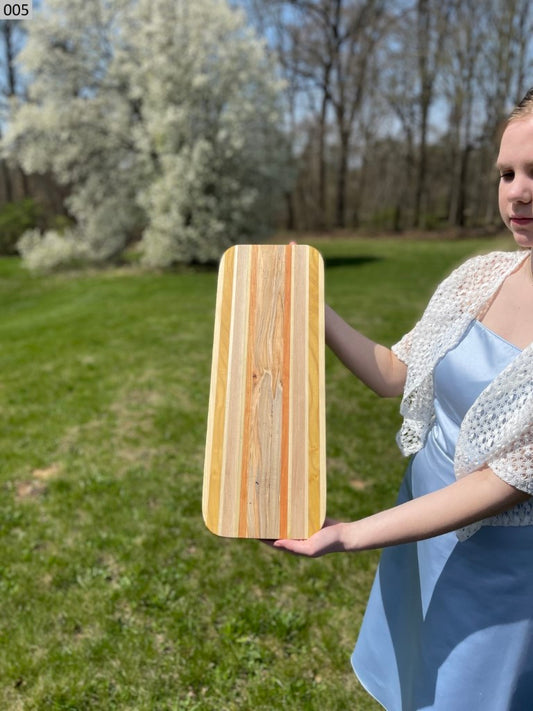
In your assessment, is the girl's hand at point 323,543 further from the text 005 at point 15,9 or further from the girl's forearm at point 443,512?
the text 005 at point 15,9

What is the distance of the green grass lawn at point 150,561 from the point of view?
2689mm

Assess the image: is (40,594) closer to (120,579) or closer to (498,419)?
(120,579)

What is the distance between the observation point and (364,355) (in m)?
1.69

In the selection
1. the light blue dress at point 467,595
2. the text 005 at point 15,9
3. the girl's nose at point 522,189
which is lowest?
the light blue dress at point 467,595

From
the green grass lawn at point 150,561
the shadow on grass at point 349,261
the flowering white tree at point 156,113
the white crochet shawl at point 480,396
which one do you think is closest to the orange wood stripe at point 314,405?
the white crochet shawl at point 480,396

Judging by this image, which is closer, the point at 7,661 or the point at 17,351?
the point at 7,661

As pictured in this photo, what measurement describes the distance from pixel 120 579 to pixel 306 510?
240 centimetres

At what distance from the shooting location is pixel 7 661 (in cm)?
277

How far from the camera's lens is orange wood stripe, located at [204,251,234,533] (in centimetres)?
141

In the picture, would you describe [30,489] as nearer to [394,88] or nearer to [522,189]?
[522,189]

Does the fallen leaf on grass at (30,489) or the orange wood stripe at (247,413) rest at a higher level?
the orange wood stripe at (247,413)

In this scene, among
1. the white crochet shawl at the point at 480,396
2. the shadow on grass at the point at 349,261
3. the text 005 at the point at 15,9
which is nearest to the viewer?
the white crochet shawl at the point at 480,396

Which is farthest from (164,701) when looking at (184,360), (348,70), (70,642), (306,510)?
(348,70)

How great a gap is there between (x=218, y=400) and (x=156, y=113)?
51.2 ft
